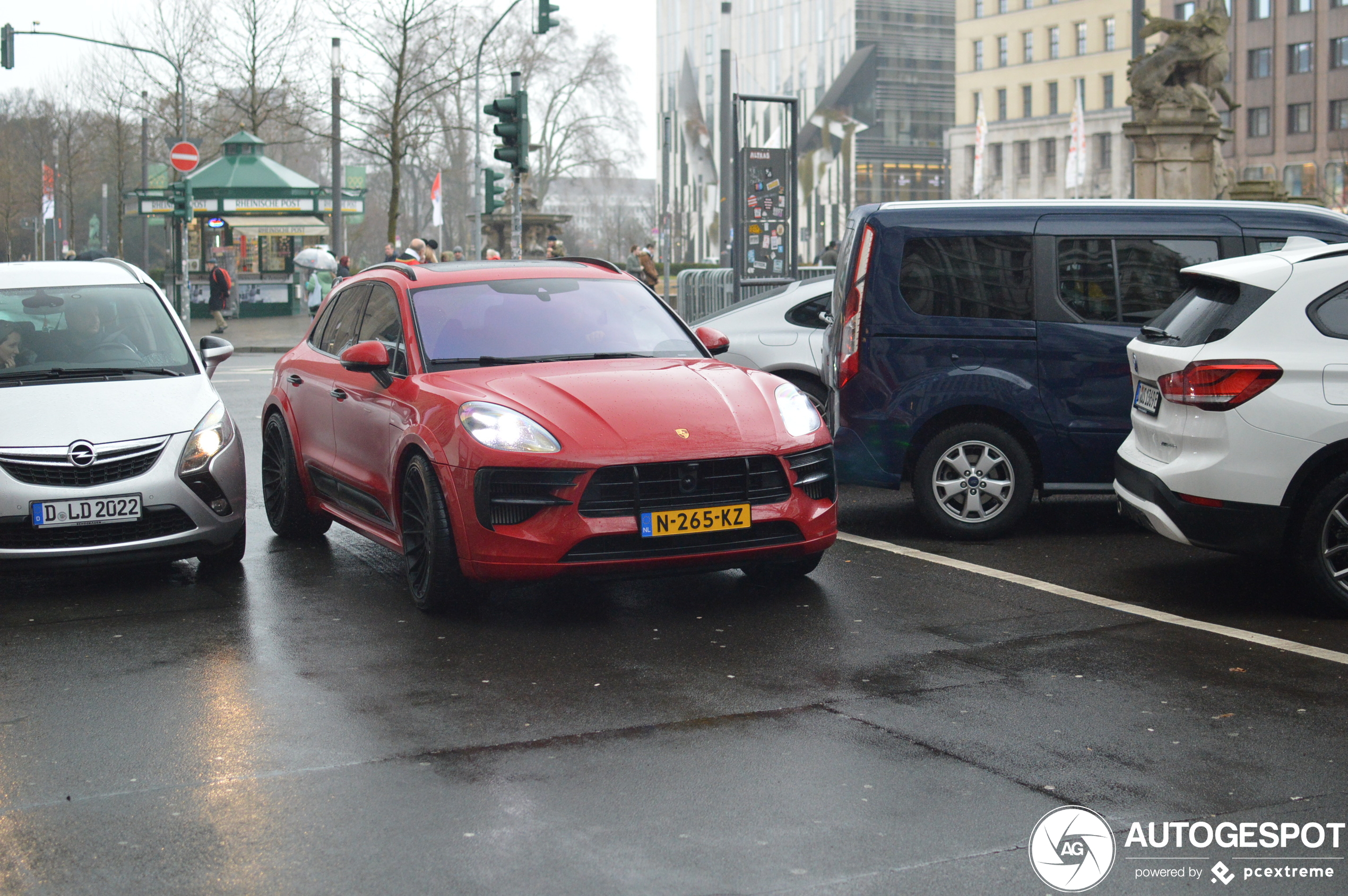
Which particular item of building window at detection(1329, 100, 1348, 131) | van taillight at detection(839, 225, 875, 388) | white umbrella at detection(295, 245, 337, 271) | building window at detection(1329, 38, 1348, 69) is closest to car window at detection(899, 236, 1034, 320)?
van taillight at detection(839, 225, 875, 388)

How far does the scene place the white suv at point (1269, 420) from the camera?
21.9 feet

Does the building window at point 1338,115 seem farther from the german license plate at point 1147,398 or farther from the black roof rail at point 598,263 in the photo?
the german license plate at point 1147,398

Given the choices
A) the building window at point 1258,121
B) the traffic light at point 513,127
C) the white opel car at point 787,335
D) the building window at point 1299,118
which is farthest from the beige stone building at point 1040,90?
the white opel car at point 787,335

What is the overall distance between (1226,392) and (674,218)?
111m

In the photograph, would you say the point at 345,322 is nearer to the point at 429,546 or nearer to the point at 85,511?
the point at 85,511

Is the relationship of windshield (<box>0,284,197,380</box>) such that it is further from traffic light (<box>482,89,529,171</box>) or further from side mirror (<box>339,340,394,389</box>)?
traffic light (<box>482,89,529,171</box>)

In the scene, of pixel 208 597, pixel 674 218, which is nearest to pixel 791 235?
pixel 208 597

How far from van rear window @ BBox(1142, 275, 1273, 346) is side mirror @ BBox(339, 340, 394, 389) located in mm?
3664

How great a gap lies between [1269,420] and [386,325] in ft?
14.1

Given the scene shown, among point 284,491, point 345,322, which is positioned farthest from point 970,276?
point 284,491

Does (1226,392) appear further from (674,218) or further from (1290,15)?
(674,218)

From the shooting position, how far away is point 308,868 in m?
3.88

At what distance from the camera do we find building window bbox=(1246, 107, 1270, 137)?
89.4 m

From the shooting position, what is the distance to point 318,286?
3303cm
